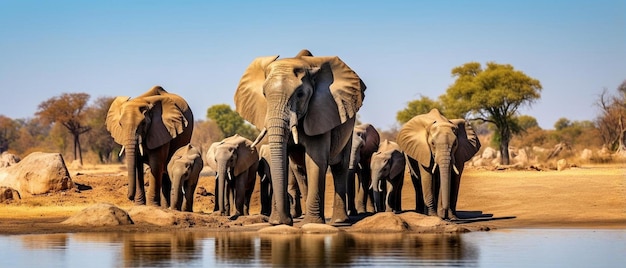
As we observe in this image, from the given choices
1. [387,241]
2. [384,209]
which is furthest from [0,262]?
[384,209]

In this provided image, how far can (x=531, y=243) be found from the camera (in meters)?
17.4

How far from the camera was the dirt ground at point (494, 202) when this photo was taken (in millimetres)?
23219

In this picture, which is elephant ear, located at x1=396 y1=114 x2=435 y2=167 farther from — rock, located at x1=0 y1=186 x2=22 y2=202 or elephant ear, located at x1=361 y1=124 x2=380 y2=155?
rock, located at x1=0 y1=186 x2=22 y2=202

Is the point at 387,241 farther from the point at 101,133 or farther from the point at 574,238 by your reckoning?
the point at 101,133

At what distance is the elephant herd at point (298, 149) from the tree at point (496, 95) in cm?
3743

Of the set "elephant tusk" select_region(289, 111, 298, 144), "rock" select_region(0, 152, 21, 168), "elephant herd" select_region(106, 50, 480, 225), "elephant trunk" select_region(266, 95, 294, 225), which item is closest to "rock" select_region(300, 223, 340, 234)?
"elephant herd" select_region(106, 50, 480, 225)

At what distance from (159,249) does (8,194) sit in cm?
1669

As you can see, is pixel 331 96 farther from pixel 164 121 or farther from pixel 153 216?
pixel 164 121

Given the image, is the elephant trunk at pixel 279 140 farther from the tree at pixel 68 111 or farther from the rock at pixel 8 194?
the tree at pixel 68 111

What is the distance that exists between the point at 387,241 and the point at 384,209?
34.5 ft

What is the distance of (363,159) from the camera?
29062 millimetres

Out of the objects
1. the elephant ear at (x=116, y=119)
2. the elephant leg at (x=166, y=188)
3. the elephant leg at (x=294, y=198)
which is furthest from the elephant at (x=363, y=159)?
the elephant ear at (x=116, y=119)

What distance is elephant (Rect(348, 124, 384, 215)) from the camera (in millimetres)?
26797

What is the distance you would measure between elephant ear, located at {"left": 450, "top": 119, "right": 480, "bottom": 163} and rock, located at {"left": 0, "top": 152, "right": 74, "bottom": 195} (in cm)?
1313
